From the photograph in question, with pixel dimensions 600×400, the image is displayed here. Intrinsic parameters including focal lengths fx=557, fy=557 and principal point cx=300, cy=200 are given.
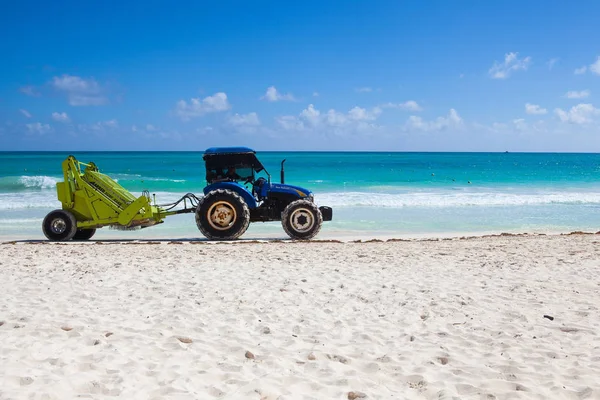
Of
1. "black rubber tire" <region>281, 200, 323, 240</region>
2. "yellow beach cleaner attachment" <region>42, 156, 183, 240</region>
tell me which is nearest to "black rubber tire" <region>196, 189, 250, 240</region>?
"yellow beach cleaner attachment" <region>42, 156, 183, 240</region>

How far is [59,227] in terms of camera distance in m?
10.7

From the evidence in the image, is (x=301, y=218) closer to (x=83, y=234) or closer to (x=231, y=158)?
(x=231, y=158)

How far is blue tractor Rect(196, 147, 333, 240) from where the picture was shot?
10289 mm

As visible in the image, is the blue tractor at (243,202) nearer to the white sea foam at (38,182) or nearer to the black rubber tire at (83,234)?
the black rubber tire at (83,234)

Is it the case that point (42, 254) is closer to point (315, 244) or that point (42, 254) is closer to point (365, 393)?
point (315, 244)

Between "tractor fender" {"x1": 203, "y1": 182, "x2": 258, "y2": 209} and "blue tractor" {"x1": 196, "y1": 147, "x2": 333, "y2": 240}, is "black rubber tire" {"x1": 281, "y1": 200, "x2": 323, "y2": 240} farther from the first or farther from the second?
"tractor fender" {"x1": 203, "y1": 182, "x2": 258, "y2": 209}

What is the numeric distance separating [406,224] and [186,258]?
7945 mm

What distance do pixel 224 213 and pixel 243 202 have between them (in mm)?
424

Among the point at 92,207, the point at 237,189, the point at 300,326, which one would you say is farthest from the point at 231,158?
the point at 300,326

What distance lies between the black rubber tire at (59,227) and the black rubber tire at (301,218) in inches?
159

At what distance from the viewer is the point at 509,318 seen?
206 inches

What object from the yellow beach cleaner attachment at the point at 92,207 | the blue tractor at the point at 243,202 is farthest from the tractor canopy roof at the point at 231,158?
the yellow beach cleaner attachment at the point at 92,207

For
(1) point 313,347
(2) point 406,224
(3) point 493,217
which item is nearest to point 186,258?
(1) point 313,347

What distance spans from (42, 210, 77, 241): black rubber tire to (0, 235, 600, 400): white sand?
7.49ft
